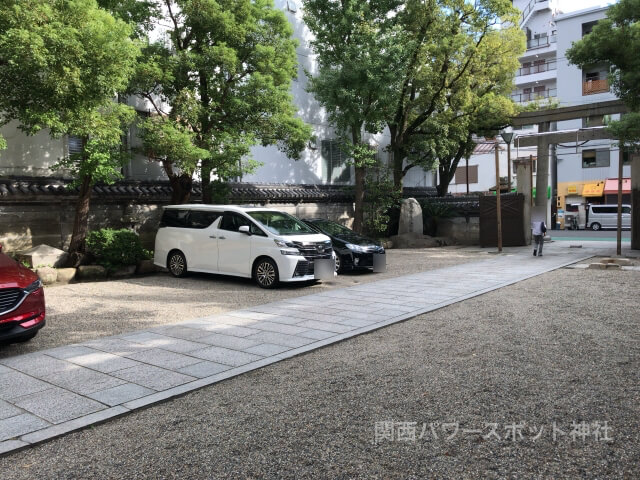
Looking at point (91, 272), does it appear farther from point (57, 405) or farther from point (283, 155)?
point (283, 155)

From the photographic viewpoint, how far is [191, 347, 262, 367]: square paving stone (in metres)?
5.46

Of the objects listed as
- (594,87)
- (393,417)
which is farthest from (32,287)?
(594,87)

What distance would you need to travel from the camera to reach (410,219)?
20328mm

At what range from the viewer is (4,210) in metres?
11.2

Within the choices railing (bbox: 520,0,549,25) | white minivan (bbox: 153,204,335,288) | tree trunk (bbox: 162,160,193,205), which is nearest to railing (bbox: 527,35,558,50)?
railing (bbox: 520,0,549,25)

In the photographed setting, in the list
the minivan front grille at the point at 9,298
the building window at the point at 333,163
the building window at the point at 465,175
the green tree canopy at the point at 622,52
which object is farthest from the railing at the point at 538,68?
the minivan front grille at the point at 9,298

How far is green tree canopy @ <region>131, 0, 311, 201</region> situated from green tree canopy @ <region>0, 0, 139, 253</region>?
2.90 meters

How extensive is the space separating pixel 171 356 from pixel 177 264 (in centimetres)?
649

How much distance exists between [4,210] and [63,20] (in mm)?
5514

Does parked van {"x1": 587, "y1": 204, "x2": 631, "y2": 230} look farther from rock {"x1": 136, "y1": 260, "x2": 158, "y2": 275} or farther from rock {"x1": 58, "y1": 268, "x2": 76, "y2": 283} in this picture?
rock {"x1": 58, "y1": 268, "x2": 76, "y2": 283}

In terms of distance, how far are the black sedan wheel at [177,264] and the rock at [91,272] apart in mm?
1507

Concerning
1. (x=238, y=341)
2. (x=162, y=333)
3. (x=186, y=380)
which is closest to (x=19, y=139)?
(x=162, y=333)

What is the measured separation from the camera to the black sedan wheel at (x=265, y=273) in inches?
403

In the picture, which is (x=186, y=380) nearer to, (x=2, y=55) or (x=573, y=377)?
(x=573, y=377)
